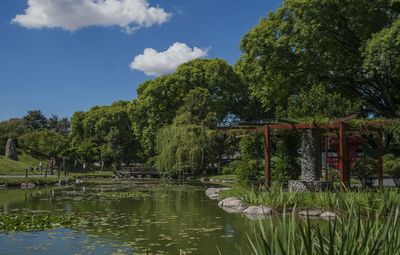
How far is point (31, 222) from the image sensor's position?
43.5 ft

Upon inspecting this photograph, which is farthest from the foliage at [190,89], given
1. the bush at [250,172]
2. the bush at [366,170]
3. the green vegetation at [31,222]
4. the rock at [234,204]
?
the green vegetation at [31,222]

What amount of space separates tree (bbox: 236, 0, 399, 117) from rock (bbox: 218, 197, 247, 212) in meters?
9.01

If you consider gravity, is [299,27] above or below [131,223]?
above

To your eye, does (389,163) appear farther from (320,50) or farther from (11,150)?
(11,150)

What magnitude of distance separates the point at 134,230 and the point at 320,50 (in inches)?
632

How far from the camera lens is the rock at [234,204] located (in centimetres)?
1686

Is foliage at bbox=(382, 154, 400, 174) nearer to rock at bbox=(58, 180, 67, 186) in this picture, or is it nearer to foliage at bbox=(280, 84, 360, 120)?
foliage at bbox=(280, 84, 360, 120)

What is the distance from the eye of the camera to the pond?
989cm

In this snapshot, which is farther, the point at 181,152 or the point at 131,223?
the point at 181,152

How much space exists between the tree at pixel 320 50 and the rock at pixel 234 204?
29.6 ft

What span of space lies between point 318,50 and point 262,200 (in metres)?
11.9

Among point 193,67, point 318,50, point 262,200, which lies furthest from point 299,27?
point 193,67

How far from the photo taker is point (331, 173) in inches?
1054

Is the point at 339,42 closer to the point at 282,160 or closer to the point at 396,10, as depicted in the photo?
the point at 396,10
